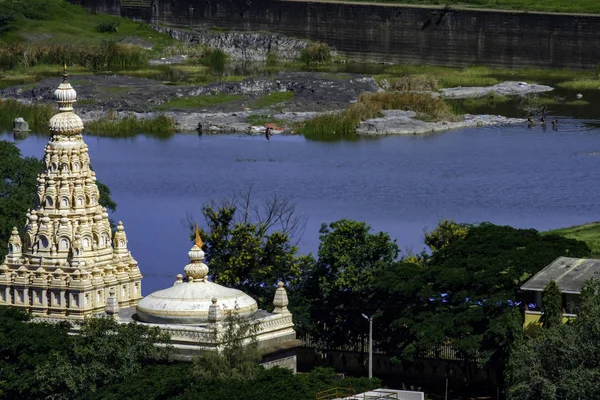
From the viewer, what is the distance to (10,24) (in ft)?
461

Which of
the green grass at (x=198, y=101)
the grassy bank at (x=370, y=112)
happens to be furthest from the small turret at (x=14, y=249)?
the green grass at (x=198, y=101)

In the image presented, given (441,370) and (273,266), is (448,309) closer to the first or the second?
(441,370)

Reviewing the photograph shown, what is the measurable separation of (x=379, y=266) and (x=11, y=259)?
1146 cm

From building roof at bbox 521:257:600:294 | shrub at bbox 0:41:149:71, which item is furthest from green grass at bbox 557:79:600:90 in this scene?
building roof at bbox 521:257:600:294

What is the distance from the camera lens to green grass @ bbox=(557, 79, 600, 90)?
123375 millimetres

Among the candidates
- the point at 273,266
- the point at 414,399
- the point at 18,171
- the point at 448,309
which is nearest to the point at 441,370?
the point at 448,309

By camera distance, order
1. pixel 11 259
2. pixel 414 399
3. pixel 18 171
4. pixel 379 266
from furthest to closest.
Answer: pixel 18 171 < pixel 379 266 < pixel 11 259 < pixel 414 399

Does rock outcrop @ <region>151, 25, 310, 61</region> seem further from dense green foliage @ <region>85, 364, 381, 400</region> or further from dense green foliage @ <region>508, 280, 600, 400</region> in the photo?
dense green foliage @ <region>508, 280, 600, 400</region>

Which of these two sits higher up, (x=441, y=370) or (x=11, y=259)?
(x=11, y=259)

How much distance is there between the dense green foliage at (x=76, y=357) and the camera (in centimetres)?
4078

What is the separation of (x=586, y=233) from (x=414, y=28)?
255 ft

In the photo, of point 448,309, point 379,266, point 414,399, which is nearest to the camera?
point 414,399

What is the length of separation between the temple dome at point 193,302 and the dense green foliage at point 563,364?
21.2ft

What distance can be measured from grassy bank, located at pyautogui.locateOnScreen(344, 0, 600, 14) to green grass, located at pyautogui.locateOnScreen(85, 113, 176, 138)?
153 feet
